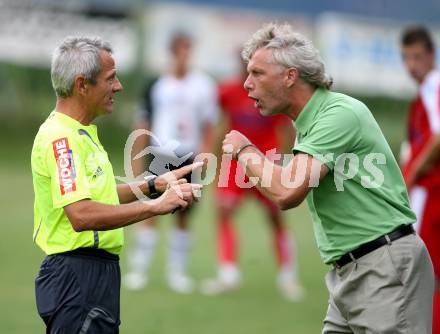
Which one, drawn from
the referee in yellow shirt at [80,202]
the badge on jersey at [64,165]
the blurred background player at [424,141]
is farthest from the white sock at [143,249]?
the badge on jersey at [64,165]

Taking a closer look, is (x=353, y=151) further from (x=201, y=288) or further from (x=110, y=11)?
(x=110, y=11)

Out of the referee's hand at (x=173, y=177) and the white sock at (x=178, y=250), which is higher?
the referee's hand at (x=173, y=177)

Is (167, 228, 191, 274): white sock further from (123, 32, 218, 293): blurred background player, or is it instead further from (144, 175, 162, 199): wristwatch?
(144, 175, 162, 199): wristwatch

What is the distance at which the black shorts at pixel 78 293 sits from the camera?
5223 mm

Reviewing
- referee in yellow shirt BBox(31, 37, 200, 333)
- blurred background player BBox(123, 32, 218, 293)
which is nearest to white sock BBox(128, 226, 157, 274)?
blurred background player BBox(123, 32, 218, 293)

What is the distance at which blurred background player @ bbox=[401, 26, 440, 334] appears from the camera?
823 cm

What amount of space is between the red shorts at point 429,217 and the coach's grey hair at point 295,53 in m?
3.11

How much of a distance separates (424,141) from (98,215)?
13.7 ft

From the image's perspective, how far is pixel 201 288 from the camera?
11055mm

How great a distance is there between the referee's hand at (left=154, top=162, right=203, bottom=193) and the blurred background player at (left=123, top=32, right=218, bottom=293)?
17.8ft

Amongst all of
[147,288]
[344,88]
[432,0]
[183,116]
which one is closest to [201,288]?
[147,288]

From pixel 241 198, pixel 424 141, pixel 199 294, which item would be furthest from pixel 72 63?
pixel 241 198

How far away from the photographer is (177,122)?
11.6 meters

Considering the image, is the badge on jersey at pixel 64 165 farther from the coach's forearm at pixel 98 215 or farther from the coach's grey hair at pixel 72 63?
the coach's grey hair at pixel 72 63
